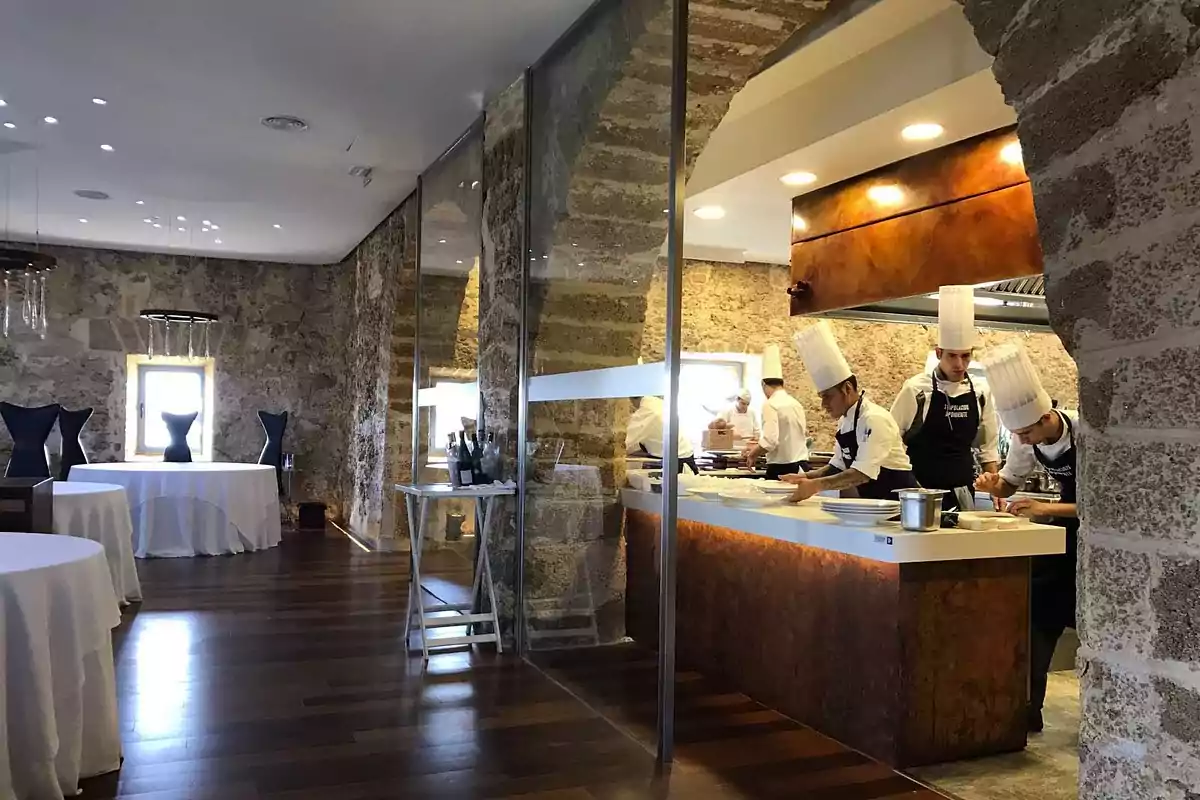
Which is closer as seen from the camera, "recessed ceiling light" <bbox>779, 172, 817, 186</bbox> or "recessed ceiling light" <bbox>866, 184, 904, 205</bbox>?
"recessed ceiling light" <bbox>866, 184, 904, 205</bbox>

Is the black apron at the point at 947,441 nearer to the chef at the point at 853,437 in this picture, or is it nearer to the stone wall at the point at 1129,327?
the chef at the point at 853,437

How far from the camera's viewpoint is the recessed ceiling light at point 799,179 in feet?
17.6

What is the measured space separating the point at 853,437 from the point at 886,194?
164 cm

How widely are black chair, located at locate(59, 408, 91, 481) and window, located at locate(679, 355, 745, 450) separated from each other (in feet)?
18.9

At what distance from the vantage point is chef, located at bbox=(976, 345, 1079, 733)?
3.66 m

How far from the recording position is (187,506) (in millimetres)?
7352

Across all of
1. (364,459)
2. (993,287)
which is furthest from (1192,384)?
(364,459)

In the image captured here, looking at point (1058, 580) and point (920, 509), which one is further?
point (1058, 580)

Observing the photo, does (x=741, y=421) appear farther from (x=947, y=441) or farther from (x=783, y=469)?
(x=947, y=441)

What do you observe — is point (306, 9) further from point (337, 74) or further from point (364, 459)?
point (364, 459)

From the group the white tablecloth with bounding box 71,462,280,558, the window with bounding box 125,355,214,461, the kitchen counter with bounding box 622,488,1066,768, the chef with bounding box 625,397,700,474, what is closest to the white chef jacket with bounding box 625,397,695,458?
the chef with bounding box 625,397,700,474

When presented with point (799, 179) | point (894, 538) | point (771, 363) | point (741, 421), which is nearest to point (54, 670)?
point (894, 538)

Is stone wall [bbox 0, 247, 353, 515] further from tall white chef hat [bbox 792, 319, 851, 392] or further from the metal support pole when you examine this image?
the metal support pole

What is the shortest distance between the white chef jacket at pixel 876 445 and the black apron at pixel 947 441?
0.41m
